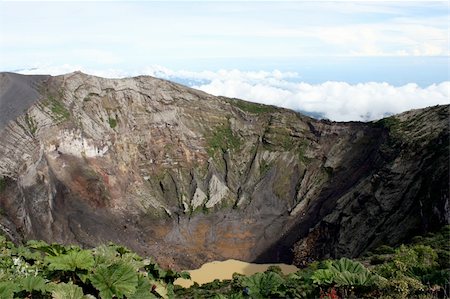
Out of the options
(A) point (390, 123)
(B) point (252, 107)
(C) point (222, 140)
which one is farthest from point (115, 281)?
(B) point (252, 107)

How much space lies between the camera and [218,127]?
2827 inches

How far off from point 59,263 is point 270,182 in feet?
190

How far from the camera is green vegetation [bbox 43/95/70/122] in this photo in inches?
2267

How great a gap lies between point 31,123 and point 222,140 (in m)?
28.7

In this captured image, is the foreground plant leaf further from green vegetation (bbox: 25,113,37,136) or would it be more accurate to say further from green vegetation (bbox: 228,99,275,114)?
green vegetation (bbox: 228,99,275,114)

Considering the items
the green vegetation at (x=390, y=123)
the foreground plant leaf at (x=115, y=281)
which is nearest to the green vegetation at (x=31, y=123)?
the green vegetation at (x=390, y=123)

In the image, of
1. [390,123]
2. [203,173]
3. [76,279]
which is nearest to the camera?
[76,279]

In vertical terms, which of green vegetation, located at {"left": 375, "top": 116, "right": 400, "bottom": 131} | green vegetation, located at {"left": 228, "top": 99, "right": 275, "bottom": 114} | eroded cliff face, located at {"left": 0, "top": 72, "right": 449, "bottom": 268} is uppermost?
green vegetation, located at {"left": 228, "top": 99, "right": 275, "bottom": 114}

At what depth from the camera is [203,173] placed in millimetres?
67188

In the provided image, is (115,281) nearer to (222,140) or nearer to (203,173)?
(203,173)

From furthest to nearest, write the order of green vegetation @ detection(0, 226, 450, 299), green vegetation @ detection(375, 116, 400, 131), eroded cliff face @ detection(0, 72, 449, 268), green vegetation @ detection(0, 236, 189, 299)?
green vegetation @ detection(375, 116, 400, 131) → eroded cliff face @ detection(0, 72, 449, 268) → green vegetation @ detection(0, 226, 450, 299) → green vegetation @ detection(0, 236, 189, 299)

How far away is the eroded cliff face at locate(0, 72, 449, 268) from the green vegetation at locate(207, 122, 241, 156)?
0.66ft

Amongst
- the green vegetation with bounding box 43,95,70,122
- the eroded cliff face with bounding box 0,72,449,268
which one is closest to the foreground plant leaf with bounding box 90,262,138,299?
the eroded cliff face with bounding box 0,72,449,268

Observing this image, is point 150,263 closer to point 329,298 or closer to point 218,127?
point 329,298
